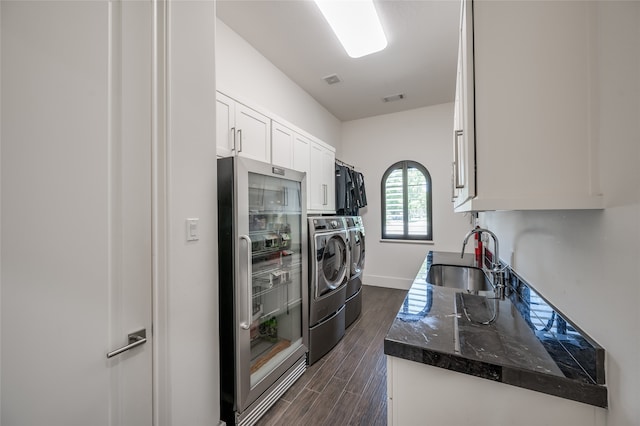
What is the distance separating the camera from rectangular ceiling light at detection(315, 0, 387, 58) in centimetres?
188

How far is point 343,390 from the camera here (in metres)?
1.78

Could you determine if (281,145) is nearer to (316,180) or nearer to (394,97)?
(316,180)

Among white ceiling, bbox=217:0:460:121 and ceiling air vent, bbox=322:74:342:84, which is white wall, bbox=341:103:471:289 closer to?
white ceiling, bbox=217:0:460:121

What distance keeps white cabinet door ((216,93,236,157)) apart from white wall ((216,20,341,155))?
0.07 meters

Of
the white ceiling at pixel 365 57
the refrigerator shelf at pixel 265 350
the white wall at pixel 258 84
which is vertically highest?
the white ceiling at pixel 365 57

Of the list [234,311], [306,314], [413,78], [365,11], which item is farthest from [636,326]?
[413,78]

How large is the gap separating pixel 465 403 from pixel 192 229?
131cm

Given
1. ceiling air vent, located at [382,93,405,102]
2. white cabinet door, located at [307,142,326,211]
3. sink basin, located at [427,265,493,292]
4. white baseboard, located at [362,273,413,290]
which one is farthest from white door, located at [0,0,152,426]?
white baseboard, located at [362,273,413,290]

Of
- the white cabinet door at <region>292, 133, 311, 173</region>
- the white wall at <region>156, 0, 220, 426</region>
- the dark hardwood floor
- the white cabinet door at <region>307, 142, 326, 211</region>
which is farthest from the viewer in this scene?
the white cabinet door at <region>307, 142, 326, 211</region>

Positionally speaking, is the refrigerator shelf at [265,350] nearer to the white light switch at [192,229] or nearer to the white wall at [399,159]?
the white light switch at [192,229]

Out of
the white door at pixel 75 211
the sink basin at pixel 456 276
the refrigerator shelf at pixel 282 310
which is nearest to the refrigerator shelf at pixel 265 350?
the refrigerator shelf at pixel 282 310

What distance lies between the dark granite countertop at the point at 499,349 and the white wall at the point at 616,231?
0.16 feet

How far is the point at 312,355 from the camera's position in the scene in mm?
2064

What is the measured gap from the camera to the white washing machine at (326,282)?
2.06 metres
